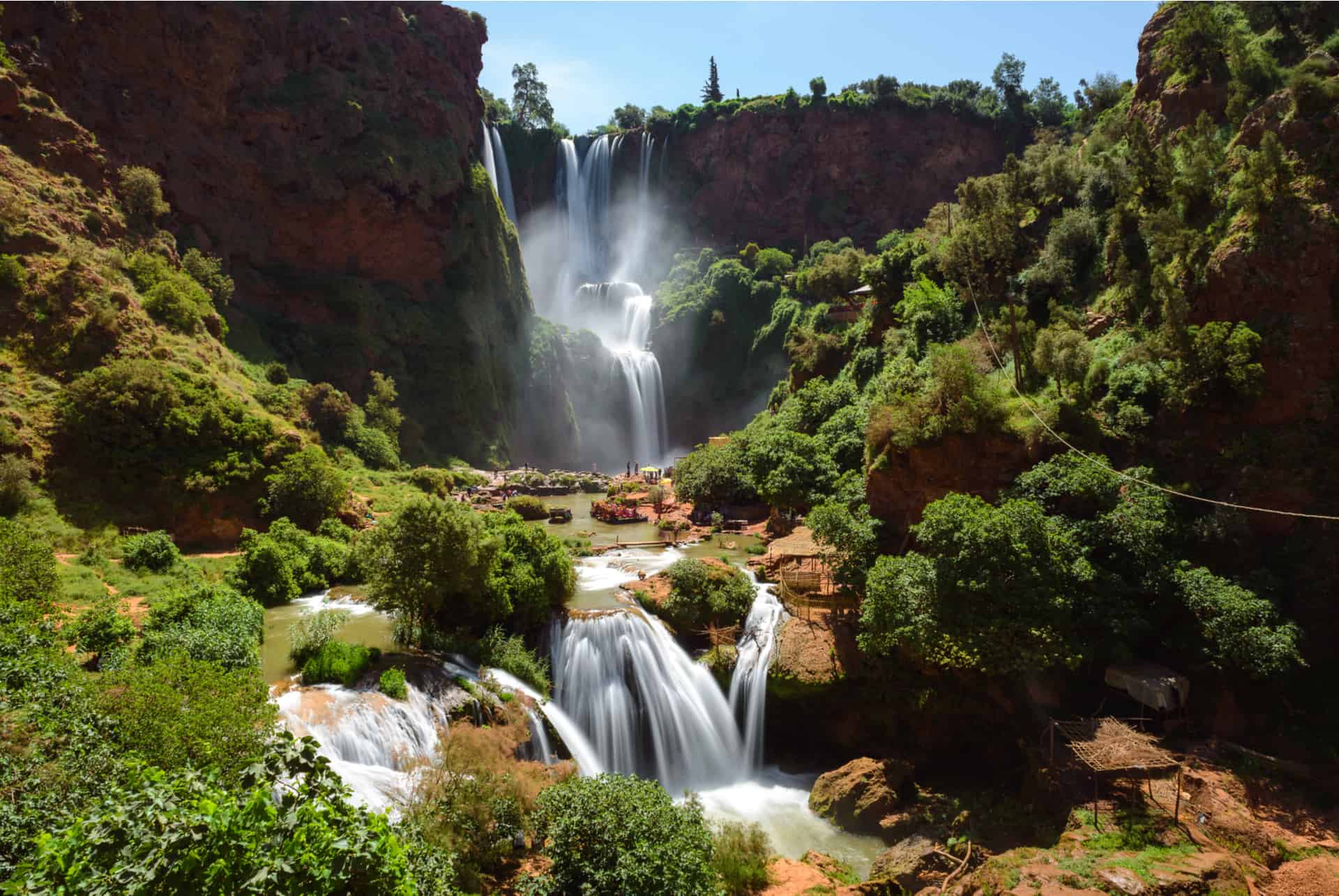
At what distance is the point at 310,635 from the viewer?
54.3ft

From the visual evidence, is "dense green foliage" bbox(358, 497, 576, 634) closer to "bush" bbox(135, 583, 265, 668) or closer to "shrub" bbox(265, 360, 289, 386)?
"bush" bbox(135, 583, 265, 668)

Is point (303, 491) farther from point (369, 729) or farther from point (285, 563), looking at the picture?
point (369, 729)

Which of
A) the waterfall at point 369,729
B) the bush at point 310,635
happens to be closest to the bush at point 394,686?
the waterfall at point 369,729

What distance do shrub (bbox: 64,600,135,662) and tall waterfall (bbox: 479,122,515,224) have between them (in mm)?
50433

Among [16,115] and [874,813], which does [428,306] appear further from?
[874,813]

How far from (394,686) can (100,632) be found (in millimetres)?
6482

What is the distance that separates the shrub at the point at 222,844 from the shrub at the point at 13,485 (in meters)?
17.8

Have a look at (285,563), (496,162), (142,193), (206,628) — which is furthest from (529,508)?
(496,162)

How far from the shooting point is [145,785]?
6594 millimetres

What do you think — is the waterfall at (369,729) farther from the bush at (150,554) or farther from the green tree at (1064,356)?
the green tree at (1064,356)

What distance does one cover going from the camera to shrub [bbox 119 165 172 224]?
100 feet

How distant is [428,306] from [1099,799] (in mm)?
46133

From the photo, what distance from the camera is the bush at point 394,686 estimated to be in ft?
49.8

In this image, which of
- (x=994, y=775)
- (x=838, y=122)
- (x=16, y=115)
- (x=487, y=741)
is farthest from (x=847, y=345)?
(x=838, y=122)
